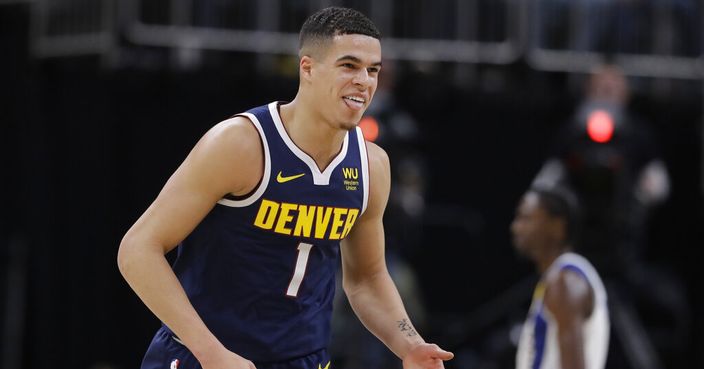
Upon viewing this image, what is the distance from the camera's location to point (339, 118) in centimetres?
471

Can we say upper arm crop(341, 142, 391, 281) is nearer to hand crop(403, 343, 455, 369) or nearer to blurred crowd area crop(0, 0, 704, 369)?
hand crop(403, 343, 455, 369)

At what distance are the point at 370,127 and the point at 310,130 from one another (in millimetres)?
4745

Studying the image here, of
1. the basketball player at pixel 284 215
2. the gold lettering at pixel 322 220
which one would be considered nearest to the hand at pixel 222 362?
the basketball player at pixel 284 215

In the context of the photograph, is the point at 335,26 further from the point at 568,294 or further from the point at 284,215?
the point at 568,294

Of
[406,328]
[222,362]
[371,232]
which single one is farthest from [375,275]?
[222,362]

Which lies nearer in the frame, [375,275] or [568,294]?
[375,275]

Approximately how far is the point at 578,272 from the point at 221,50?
490cm

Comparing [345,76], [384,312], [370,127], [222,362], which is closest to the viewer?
[222,362]

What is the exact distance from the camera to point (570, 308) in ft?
20.6

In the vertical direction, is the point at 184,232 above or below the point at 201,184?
below

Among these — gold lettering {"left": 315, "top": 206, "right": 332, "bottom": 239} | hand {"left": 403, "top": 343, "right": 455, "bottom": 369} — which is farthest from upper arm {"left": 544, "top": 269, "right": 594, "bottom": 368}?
gold lettering {"left": 315, "top": 206, "right": 332, "bottom": 239}

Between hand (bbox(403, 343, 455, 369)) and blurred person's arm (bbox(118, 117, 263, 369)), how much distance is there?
0.70 meters

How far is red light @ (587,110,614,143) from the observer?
9977 millimetres

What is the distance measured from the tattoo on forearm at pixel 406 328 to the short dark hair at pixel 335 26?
3.70 ft
